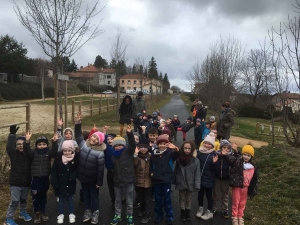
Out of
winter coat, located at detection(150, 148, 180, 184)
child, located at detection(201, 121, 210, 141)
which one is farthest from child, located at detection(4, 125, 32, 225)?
child, located at detection(201, 121, 210, 141)

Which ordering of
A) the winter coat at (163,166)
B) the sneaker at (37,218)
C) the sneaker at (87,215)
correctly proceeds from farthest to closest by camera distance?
the winter coat at (163,166)
the sneaker at (87,215)
the sneaker at (37,218)

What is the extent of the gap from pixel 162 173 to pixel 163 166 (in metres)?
0.11

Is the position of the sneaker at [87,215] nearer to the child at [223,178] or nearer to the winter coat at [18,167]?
the winter coat at [18,167]

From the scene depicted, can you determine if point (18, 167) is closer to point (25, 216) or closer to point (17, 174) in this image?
point (17, 174)

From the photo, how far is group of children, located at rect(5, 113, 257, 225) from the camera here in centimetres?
414

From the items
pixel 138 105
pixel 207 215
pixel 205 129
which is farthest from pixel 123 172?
pixel 138 105

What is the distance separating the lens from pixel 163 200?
14.3ft

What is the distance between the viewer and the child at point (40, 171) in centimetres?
413

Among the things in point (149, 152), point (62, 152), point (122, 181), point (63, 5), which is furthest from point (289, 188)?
point (63, 5)

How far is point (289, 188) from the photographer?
566 centimetres

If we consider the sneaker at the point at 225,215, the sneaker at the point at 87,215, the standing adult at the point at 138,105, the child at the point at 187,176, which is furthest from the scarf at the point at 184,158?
the standing adult at the point at 138,105

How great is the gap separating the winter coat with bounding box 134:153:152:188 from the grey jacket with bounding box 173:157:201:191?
49 cm

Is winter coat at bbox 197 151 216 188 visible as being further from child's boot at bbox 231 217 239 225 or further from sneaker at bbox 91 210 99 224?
sneaker at bbox 91 210 99 224

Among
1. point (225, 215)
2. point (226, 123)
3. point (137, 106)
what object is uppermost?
point (137, 106)
